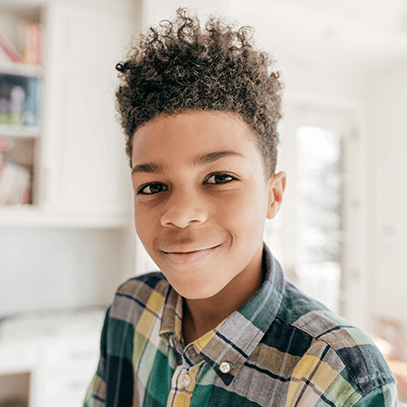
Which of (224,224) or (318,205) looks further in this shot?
(318,205)

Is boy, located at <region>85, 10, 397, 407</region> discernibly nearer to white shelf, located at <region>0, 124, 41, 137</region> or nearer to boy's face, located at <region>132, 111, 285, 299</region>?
boy's face, located at <region>132, 111, 285, 299</region>

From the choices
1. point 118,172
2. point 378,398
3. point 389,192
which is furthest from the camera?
point 389,192

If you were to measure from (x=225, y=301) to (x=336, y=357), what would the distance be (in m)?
0.20

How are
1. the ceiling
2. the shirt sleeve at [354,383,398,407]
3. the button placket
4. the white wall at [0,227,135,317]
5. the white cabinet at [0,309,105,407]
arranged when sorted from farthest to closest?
the ceiling, the white wall at [0,227,135,317], the white cabinet at [0,309,105,407], the button placket, the shirt sleeve at [354,383,398,407]

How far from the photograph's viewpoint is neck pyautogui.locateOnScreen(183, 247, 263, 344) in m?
0.56

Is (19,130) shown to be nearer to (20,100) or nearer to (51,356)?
(20,100)

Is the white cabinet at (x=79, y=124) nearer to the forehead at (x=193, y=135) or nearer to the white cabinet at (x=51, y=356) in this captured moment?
the white cabinet at (x=51, y=356)

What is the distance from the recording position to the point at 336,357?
414 mm

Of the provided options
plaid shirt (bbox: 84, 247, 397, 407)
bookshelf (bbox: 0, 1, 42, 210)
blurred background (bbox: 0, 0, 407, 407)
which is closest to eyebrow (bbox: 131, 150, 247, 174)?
plaid shirt (bbox: 84, 247, 397, 407)

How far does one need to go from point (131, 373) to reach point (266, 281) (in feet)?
1.26

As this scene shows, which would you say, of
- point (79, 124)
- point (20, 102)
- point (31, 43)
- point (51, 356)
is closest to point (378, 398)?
point (51, 356)

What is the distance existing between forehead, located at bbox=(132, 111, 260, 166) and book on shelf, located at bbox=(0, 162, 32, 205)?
1.58 m

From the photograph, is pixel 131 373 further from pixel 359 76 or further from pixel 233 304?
pixel 359 76

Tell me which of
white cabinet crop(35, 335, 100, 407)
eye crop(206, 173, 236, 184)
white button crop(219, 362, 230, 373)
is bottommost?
white cabinet crop(35, 335, 100, 407)
